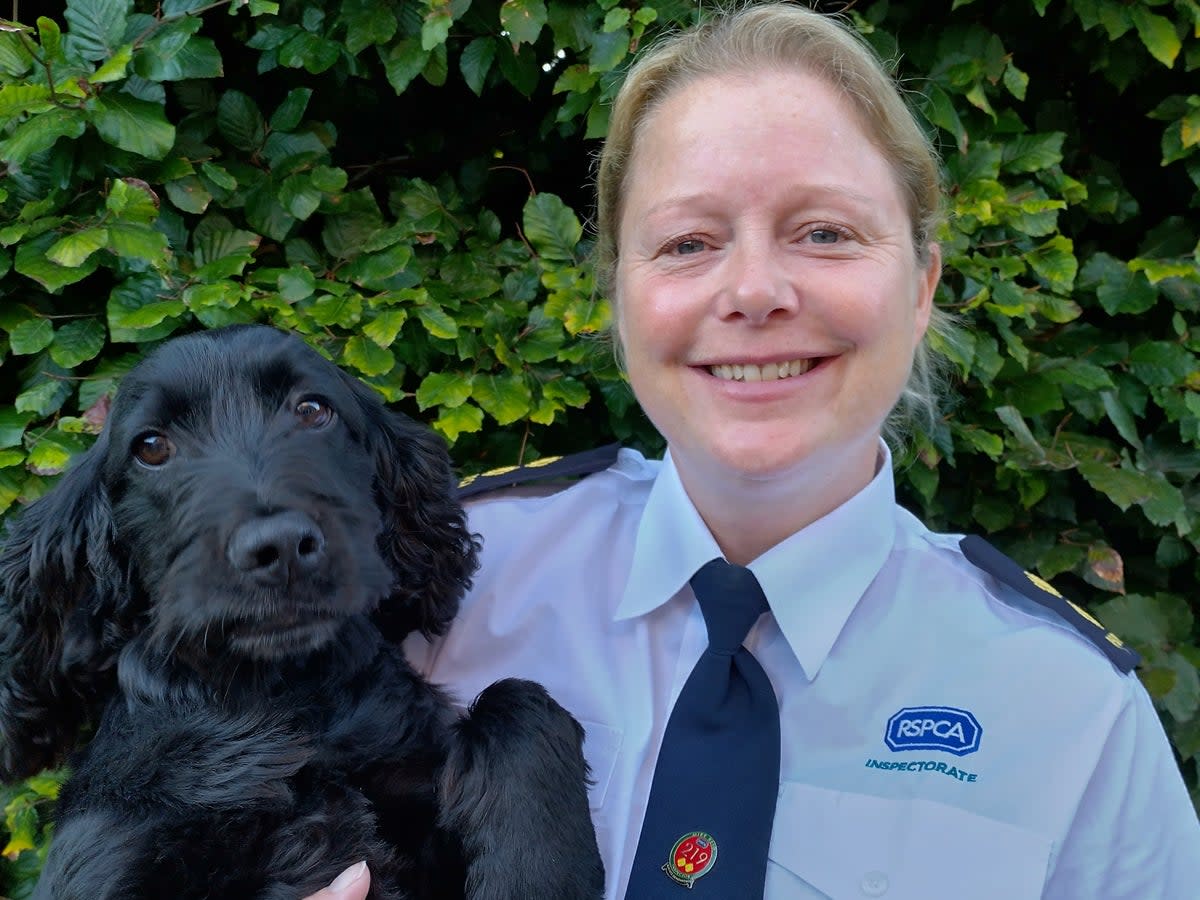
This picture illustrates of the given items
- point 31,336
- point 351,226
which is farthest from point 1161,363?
point 31,336

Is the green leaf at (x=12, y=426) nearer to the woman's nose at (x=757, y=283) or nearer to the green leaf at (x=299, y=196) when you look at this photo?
the green leaf at (x=299, y=196)

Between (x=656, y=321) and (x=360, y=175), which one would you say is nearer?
(x=656, y=321)

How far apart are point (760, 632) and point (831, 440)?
1.24ft

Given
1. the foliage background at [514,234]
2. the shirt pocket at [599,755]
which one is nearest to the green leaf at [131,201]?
the foliage background at [514,234]

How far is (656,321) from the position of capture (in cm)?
189

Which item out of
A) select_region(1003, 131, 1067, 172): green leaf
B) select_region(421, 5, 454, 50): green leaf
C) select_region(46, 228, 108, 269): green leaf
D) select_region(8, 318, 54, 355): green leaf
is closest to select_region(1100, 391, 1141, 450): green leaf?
select_region(1003, 131, 1067, 172): green leaf

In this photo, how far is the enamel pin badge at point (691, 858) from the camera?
166 cm

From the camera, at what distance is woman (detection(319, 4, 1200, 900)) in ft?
5.66

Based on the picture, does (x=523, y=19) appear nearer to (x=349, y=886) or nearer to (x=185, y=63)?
(x=185, y=63)

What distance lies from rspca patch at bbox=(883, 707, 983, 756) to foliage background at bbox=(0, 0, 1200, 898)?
40.5 inches

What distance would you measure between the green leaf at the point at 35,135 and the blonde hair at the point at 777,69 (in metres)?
1.06

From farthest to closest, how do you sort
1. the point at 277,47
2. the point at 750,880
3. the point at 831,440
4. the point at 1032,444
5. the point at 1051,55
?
the point at 1051,55, the point at 1032,444, the point at 277,47, the point at 831,440, the point at 750,880

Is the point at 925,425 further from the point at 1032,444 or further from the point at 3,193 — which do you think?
the point at 3,193

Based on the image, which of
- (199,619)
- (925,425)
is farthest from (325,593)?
(925,425)
